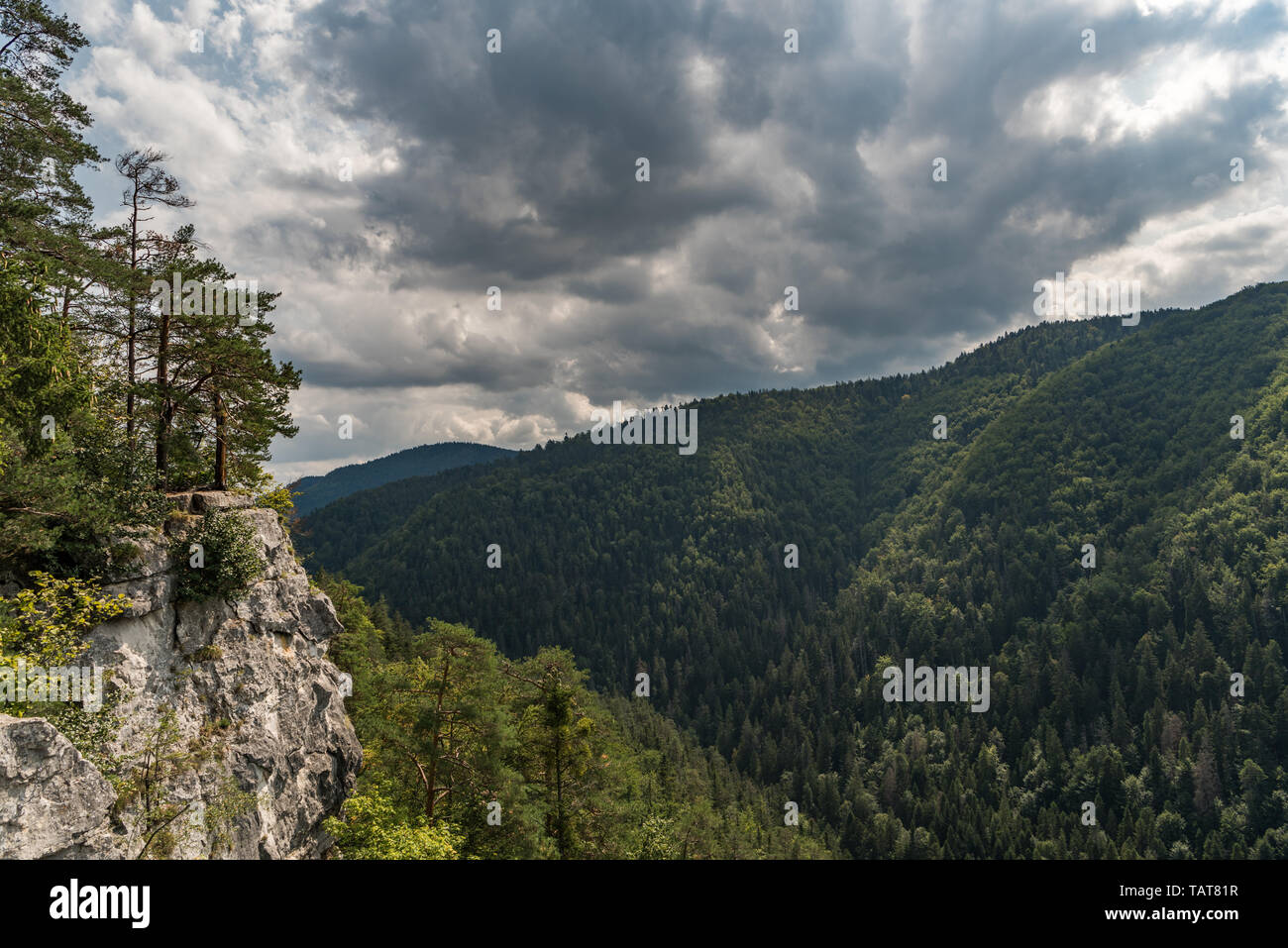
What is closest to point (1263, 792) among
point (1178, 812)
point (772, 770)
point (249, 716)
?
point (1178, 812)

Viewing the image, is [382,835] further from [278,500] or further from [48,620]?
[278,500]

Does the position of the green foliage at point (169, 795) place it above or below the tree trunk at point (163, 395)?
below

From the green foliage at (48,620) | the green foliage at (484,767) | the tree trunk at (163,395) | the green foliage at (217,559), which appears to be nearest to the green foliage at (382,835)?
the green foliage at (484,767)

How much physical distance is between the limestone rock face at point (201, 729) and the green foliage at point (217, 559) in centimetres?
27

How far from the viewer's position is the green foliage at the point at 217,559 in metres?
22.1

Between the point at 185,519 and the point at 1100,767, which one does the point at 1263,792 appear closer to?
the point at 1100,767

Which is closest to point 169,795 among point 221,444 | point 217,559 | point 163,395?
point 217,559

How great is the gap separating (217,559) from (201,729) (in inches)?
219

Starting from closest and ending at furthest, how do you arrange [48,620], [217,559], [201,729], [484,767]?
[48,620] < [201,729] < [217,559] < [484,767]

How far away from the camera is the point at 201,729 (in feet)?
68.5

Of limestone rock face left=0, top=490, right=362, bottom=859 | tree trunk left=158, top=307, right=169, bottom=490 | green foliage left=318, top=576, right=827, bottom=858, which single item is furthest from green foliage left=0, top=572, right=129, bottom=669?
green foliage left=318, top=576, right=827, bottom=858

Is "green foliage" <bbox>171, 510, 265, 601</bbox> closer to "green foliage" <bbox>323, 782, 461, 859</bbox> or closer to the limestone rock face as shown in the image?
the limestone rock face

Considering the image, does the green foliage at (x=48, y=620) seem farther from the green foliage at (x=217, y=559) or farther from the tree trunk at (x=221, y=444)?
the tree trunk at (x=221, y=444)
